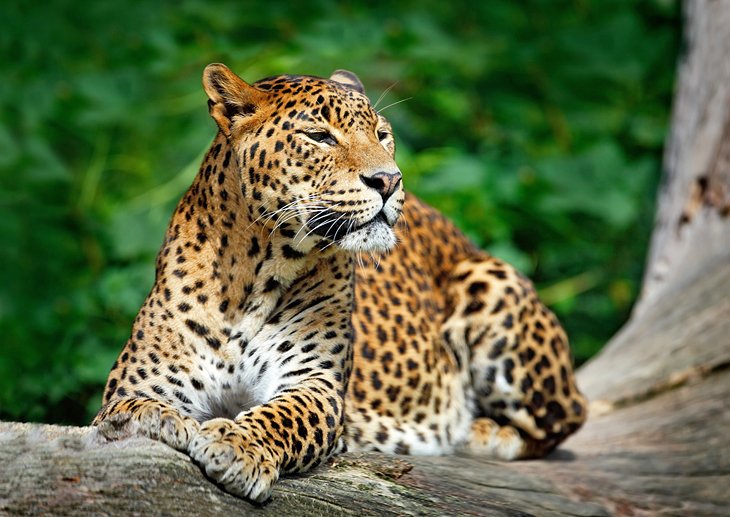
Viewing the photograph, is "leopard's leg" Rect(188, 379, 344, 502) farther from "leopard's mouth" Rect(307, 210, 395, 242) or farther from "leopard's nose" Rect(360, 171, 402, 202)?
"leopard's nose" Rect(360, 171, 402, 202)

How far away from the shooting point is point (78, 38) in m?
11.3

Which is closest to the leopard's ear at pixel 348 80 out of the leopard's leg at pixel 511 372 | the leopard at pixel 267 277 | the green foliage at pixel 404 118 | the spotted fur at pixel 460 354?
the leopard at pixel 267 277

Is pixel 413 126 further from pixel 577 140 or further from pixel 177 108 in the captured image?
pixel 177 108

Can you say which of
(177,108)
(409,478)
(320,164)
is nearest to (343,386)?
(409,478)

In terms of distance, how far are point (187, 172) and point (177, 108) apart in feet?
2.85

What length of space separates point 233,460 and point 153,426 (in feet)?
0.98

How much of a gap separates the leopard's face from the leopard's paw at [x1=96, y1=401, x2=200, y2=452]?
105cm

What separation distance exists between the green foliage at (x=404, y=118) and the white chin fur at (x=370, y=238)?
5039 millimetres

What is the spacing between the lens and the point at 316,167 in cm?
444

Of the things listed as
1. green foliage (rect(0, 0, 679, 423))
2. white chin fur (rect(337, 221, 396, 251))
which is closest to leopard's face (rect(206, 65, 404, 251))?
white chin fur (rect(337, 221, 396, 251))

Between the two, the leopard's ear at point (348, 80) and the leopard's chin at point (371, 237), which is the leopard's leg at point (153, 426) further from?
the leopard's ear at point (348, 80)

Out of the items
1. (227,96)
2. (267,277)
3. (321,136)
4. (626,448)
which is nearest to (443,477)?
(267,277)

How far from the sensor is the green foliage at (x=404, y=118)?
1007 centimetres

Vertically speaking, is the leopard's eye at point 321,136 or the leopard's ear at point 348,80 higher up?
the leopard's ear at point 348,80
